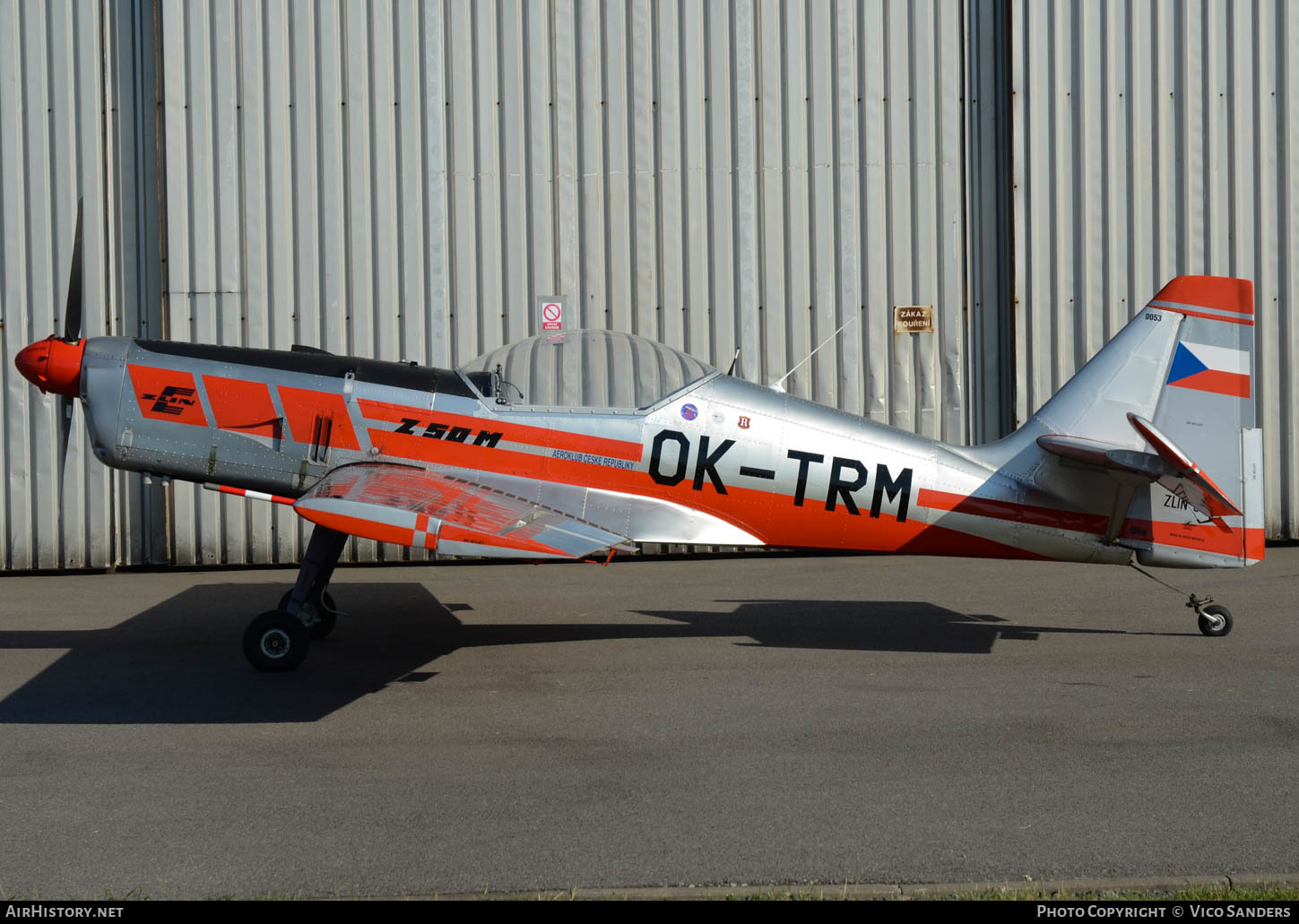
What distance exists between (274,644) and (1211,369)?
662 cm

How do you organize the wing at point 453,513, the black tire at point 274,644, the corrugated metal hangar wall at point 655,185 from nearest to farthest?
the wing at point 453,513
the black tire at point 274,644
the corrugated metal hangar wall at point 655,185

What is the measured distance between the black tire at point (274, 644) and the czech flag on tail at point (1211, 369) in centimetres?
623

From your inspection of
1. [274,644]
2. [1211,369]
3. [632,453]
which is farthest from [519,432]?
[1211,369]

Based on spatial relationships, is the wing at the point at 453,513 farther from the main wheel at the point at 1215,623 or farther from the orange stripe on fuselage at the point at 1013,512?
the main wheel at the point at 1215,623

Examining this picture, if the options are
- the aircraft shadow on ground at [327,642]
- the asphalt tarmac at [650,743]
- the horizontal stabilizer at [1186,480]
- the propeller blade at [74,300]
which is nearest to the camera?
the asphalt tarmac at [650,743]

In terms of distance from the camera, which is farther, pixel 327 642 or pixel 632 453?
pixel 327 642

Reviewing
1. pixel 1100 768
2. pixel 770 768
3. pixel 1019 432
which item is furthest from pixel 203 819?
pixel 1019 432

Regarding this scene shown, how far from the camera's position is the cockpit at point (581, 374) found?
8195 millimetres

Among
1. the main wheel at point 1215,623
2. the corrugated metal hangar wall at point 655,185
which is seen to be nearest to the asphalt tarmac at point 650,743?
the main wheel at point 1215,623

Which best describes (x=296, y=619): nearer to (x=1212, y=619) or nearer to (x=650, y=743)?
(x=650, y=743)

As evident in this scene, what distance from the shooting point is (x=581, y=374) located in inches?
325

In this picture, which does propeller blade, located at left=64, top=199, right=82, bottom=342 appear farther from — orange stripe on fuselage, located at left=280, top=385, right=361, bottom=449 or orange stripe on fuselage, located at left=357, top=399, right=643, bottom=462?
orange stripe on fuselage, located at left=357, top=399, right=643, bottom=462

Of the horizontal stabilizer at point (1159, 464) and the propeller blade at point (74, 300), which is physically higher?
the propeller blade at point (74, 300)

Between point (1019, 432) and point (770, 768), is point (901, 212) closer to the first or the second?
point (1019, 432)
